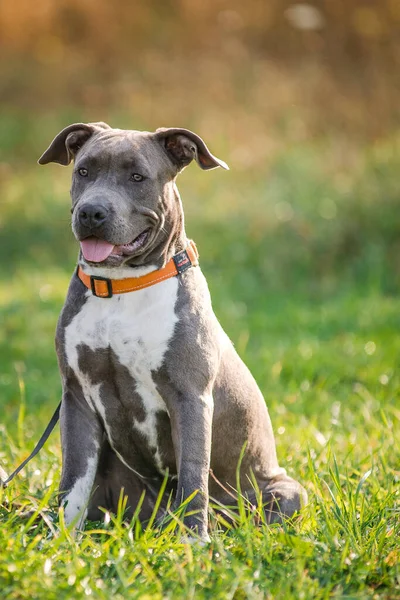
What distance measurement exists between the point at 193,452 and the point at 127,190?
3.58 ft

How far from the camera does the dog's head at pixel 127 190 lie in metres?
3.44

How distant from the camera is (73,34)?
48.4 feet

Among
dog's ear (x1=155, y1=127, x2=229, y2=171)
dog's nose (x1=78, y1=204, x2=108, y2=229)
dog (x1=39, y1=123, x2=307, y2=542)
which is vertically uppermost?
dog's ear (x1=155, y1=127, x2=229, y2=171)

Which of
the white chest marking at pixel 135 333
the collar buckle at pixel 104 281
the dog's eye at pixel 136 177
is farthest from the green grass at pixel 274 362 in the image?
the dog's eye at pixel 136 177

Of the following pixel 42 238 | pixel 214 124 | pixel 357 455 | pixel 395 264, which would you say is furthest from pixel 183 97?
pixel 357 455

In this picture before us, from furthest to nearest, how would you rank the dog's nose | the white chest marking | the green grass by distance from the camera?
the white chest marking < the dog's nose < the green grass

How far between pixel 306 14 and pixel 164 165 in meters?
8.36

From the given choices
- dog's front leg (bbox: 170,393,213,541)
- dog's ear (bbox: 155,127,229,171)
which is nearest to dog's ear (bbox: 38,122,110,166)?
dog's ear (bbox: 155,127,229,171)

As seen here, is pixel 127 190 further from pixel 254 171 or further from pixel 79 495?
pixel 254 171

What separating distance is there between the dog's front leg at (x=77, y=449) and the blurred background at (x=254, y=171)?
1328 mm

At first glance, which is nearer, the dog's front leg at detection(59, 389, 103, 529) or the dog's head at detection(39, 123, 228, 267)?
the dog's head at detection(39, 123, 228, 267)

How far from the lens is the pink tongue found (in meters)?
3.46

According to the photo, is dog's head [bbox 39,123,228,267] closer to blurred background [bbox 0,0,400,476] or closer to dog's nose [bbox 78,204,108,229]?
dog's nose [bbox 78,204,108,229]

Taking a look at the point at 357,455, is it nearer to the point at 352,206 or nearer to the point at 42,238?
the point at 352,206
